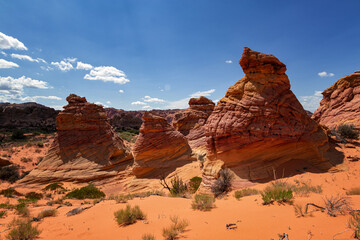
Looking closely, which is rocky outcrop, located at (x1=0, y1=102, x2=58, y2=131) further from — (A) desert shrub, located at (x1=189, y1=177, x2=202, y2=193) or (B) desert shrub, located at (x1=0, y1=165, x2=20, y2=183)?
(A) desert shrub, located at (x1=189, y1=177, x2=202, y2=193)

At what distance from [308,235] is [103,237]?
14.7 ft

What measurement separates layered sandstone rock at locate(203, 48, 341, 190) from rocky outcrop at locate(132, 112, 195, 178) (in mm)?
6846

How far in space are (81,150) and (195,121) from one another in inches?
667

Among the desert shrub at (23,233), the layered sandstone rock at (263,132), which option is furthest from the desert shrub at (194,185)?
the desert shrub at (23,233)

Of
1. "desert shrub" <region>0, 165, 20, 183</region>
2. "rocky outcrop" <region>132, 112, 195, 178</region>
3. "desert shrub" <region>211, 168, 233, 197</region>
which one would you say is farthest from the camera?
"desert shrub" <region>0, 165, 20, 183</region>

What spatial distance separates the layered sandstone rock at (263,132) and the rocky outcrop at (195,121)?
14.9 meters

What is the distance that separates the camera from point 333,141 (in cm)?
1127

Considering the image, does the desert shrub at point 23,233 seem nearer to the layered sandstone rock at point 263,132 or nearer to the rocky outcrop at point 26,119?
the layered sandstone rock at point 263,132

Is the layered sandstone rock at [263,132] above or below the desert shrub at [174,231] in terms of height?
above

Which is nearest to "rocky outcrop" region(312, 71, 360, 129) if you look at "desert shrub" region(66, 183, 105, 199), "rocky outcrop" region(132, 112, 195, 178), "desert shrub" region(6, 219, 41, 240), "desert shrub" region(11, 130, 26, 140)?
"rocky outcrop" region(132, 112, 195, 178)

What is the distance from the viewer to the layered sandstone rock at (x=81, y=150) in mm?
15980

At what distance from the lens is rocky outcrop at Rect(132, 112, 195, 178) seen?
15.5 m

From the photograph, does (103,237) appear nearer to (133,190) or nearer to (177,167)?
(133,190)

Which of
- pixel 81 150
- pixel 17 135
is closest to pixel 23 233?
pixel 81 150
